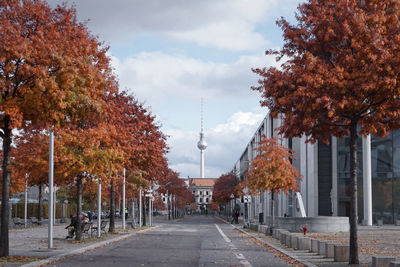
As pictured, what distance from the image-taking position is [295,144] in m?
72.2

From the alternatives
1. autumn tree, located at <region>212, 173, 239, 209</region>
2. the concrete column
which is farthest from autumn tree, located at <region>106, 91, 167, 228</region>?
autumn tree, located at <region>212, 173, 239, 209</region>

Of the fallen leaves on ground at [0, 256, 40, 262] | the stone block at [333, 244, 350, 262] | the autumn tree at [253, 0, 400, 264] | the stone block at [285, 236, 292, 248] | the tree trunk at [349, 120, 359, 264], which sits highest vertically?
the autumn tree at [253, 0, 400, 264]

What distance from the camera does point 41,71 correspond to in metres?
14.3

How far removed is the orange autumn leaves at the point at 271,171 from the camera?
37.8 metres

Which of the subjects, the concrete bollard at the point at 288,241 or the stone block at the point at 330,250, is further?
the concrete bollard at the point at 288,241

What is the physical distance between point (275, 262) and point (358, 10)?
23.7ft

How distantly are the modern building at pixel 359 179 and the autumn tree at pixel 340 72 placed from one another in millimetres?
34610

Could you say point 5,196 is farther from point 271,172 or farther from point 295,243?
point 271,172

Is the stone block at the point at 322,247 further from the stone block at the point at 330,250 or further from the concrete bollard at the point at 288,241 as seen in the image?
the concrete bollard at the point at 288,241

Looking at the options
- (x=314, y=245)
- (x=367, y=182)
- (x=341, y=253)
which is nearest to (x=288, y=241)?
(x=314, y=245)

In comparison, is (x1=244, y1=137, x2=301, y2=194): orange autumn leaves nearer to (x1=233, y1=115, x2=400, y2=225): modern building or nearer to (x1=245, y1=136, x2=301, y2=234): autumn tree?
(x1=245, y1=136, x2=301, y2=234): autumn tree

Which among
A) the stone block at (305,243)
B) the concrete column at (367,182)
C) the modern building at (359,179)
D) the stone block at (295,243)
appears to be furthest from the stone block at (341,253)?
the concrete column at (367,182)

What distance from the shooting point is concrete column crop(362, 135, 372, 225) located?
175ft

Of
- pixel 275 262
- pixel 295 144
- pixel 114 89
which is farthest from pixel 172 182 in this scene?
pixel 275 262
